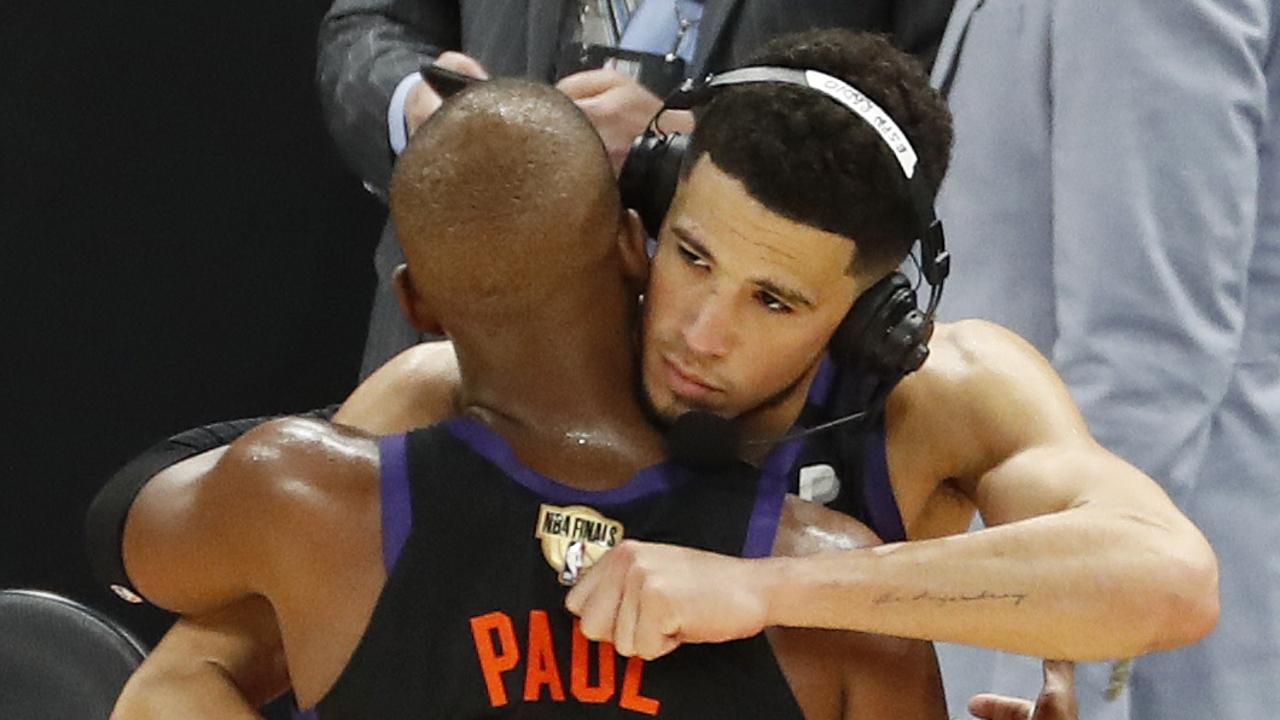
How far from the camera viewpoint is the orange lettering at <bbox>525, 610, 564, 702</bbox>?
4.73 ft

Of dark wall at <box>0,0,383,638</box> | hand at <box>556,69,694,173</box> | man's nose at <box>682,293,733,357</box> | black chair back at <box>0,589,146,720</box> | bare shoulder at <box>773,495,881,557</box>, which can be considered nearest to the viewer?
bare shoulder at <box>773,495,881,557</box>

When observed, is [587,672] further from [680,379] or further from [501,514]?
[680,379]

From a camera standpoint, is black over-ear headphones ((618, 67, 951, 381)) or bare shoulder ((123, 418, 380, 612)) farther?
black over-ear headphones ((618, 67, 951, 381))

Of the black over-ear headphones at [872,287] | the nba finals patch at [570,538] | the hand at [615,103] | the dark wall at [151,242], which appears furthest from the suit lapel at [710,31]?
the dark wall at [151,242]


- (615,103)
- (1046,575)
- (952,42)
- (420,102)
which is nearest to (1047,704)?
(1046,575)

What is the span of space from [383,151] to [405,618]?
1312 mm

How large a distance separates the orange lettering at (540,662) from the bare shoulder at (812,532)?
18 centimetres

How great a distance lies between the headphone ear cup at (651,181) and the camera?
1670mm

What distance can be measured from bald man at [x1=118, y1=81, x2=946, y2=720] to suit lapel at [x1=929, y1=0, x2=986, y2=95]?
964 millimetres

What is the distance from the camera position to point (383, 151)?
266cm

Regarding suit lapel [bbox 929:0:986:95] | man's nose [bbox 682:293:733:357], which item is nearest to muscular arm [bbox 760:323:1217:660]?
man's nose [bbox 682:293:733:357]

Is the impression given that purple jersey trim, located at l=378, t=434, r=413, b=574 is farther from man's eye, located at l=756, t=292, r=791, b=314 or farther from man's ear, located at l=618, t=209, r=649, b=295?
man's eye, located at l=756, t=292, r=791, b=314

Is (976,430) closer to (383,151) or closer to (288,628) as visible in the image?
(288,628)

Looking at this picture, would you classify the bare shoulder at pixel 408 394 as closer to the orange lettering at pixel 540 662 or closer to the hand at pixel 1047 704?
the orange lettering at pixel 540 662
